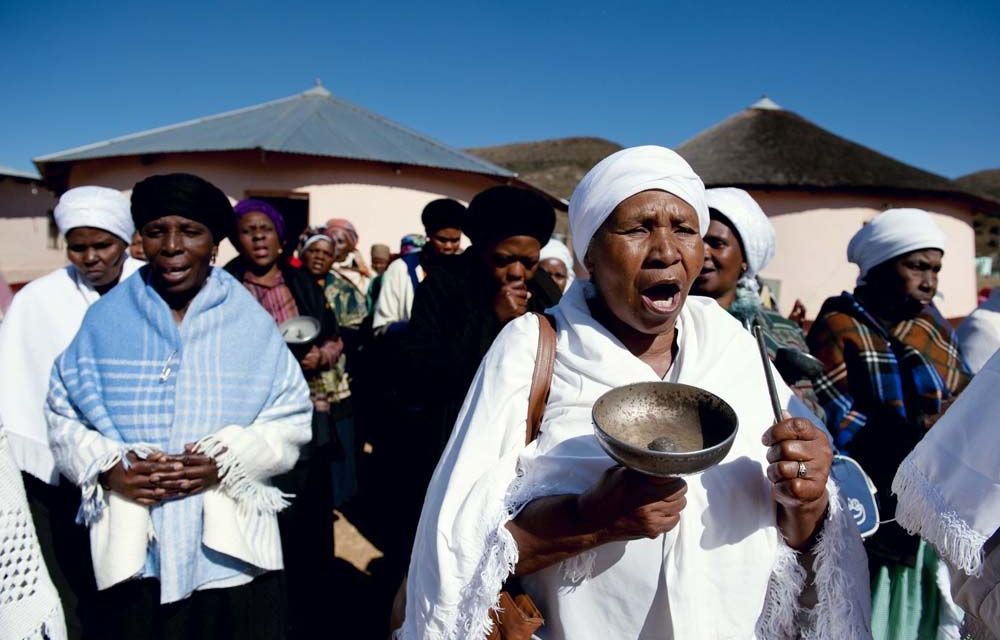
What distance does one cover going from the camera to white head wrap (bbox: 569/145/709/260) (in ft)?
5.36

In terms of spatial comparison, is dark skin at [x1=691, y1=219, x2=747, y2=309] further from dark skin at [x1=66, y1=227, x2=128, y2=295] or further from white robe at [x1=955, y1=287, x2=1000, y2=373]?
dark skin at [x1=66, y1=227, x2=128, y2=295]

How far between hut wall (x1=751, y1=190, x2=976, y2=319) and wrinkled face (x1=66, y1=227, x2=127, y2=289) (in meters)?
15.8

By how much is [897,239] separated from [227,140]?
40.5 ft

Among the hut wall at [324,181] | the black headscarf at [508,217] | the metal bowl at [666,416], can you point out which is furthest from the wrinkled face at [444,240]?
the hut wall at [324,181]

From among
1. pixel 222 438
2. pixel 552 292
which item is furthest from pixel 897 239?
pixel 222 438

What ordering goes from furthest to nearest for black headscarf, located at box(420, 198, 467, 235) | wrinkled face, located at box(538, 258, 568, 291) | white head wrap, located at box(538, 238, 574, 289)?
white head wrap, located at box(538, 238, 574, 289) → wrinkled face, located at box(538, 258, 568, 291) → black headscarf, located at box(420, 198, 467, 235)

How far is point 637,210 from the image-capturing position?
1.63 meters

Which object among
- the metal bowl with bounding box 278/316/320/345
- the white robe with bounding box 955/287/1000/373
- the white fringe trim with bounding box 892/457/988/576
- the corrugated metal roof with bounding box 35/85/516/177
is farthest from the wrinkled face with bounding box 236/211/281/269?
the corrugated metal roof with bounding box 35/85/516/177

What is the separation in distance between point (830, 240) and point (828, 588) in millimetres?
16344

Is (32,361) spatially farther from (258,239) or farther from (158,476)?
(258,239)

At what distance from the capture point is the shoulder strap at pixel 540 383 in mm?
1626

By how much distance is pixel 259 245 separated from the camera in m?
3.77

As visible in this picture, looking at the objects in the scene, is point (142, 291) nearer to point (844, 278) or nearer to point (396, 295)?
point (396, 295)

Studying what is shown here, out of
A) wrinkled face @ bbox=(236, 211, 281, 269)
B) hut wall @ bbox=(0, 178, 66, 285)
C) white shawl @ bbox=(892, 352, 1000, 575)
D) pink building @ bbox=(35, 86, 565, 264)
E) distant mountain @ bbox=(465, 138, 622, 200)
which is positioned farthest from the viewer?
distant mountain @ bbox=(465, 138, 622, 200)
